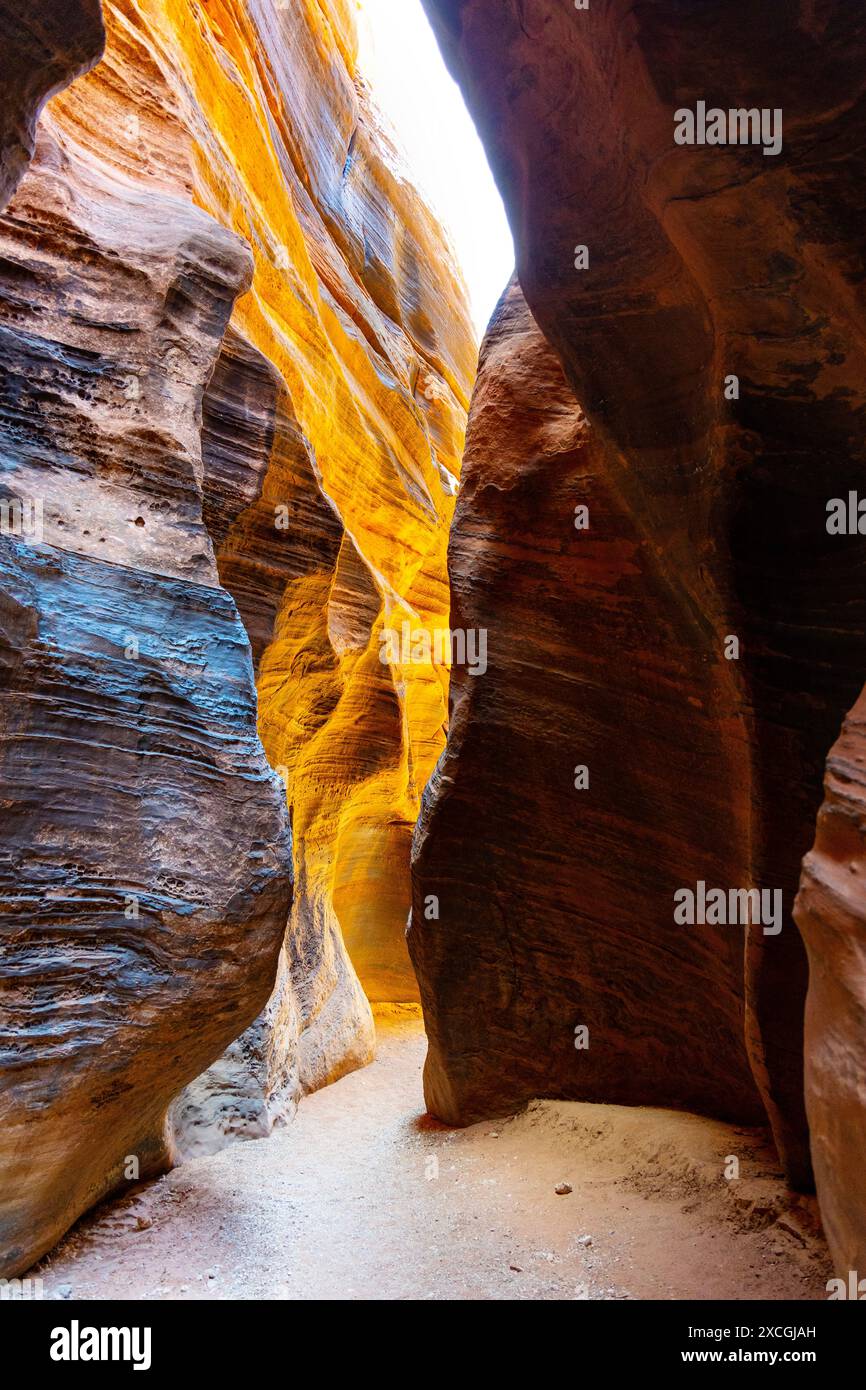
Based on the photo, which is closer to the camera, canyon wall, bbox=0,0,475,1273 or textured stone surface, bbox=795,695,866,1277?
textured stone surface, bbox=795,695,866,1277

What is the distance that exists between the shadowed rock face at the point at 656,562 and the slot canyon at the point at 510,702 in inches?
1.1

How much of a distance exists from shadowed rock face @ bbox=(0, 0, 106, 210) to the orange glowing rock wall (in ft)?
12.2

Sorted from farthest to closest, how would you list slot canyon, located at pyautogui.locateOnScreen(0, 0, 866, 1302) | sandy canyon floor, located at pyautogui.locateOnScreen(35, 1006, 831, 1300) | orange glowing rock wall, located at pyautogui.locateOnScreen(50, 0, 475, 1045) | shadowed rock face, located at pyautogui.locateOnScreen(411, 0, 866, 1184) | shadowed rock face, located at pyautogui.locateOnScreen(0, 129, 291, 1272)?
orange glowing rock wall, located at pyautogui.locateOnScreen(50, 0, 475, 1045) → sandy canyon floor, located at pyautogui.locateOnScreen(35, 1006, 831, 1300) → shadowed rock face, located at pyautogui.locateOnScreen(0, 129, 291, 1272) → slot canyon, located at pyautogui.locateOnScreen(0, 0, 866, 1302) → shadowed rock face, located at pyautogui.locateOnScreen(411, 0, 866, 1184)

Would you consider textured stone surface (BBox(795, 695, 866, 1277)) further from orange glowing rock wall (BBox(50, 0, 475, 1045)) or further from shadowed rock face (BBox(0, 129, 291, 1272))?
orange glowing rock wall (BBox(50, 0, 475, 1045))

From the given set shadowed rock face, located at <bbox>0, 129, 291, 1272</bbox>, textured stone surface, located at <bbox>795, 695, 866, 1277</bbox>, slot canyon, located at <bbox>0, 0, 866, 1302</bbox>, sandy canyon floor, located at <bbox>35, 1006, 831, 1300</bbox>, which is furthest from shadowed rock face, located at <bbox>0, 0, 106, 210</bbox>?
sandy canyon floor, located at <bbox>35, 1006, 831, 1300</bbox>

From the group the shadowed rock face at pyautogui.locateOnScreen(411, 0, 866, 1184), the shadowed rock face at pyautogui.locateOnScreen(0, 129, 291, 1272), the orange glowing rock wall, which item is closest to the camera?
the shadowed rock face at pyautogui.locateOnScreen(411, 0, 866, 1184)

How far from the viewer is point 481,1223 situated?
19.9 ft

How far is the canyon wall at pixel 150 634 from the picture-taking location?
15.4 ft

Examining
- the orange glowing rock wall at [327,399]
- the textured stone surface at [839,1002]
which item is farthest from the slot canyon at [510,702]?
the orange glowing rock wall at [327,399]

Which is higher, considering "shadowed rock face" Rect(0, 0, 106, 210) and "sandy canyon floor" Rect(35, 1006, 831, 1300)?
"shadowed rock face" Rect(0, 0, 106, 210)

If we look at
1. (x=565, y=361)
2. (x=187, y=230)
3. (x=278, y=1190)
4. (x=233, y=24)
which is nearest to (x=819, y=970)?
(x=565, y=361)

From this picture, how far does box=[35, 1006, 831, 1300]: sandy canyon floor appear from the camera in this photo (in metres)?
4.93

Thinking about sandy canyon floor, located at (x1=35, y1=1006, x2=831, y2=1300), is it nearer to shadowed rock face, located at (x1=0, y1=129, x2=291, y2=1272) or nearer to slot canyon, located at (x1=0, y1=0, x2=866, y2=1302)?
slot canyon, located at (x1=0, y1=0, x2=866, y2=1302)

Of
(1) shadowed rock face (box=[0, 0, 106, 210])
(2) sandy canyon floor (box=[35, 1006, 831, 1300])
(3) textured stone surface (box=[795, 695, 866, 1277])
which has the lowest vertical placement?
(2) sandy canyon floor (box=[35, 1006, 831, 1300])
